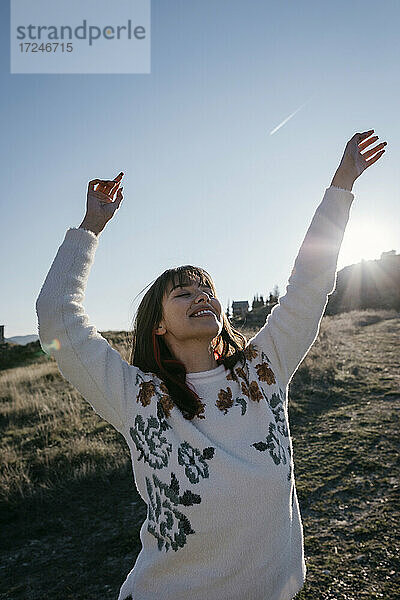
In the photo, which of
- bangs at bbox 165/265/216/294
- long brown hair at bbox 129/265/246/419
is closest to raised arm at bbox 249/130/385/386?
long brown hair at bbox 129/265/246/419

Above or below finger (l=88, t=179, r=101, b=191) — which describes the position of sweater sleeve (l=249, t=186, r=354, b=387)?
below

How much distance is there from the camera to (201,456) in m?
1.77

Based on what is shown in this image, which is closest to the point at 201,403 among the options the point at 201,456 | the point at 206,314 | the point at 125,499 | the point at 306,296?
the point at 201,456

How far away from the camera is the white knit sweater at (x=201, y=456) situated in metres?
1.70

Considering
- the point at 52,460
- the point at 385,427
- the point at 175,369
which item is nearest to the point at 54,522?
the point at 52,460

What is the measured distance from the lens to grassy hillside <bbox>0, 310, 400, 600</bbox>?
2971 mm

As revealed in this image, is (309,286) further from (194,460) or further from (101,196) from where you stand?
(101,196)

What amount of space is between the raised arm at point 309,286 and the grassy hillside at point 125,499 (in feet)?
5.03

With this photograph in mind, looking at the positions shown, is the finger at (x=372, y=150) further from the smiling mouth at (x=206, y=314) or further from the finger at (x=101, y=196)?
the finger at (x=101, y=196)

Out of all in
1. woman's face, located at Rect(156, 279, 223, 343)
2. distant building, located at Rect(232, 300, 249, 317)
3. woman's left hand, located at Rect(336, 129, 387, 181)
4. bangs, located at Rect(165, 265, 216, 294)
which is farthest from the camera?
distant building, located at Rect(232, 300, 249, 317)

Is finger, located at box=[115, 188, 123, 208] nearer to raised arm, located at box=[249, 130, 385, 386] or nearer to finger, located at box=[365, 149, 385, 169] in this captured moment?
raised arm, located at box=[249, 130, 385, 386]

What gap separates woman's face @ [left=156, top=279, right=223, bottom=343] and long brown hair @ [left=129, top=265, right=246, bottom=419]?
0.11ft

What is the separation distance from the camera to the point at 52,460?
16.8ft

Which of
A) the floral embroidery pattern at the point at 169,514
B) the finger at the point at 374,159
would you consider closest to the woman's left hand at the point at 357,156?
the finger at the point at 374,159
